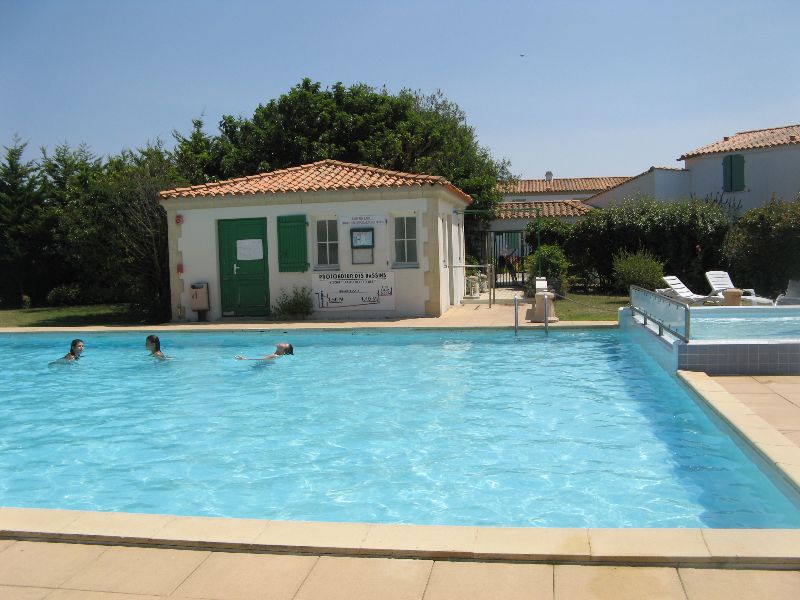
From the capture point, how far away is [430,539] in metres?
3.92

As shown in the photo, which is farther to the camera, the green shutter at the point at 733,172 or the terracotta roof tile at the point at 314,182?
the green shutter at the point at 733,172

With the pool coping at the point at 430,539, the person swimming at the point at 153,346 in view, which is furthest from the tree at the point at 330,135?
the pool coping at the point at 430,539

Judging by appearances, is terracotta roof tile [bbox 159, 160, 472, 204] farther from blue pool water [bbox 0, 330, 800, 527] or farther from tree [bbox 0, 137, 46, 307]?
tree [bbox 0, 137, 46, 307]

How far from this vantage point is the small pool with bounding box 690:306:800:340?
344 inches

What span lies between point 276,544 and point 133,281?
52.8ft

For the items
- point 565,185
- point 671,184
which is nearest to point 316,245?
point 671,184

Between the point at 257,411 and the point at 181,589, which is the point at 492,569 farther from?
the point at 257,411

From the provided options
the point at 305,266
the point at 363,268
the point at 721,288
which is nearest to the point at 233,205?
the point at 305,266

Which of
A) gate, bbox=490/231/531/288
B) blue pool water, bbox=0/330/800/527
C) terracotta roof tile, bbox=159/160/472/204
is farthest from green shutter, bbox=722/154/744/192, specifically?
blue pool water, bbox=0/330/800/527

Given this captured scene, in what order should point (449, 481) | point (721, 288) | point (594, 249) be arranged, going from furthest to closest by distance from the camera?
point (594, 249) → point (721, 288) → point (449, 481)

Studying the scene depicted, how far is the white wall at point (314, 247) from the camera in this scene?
16578 mm

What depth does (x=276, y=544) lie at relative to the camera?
12.8 feet

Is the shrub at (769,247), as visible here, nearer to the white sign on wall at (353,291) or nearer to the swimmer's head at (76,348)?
the white sign on wall at (353,291)

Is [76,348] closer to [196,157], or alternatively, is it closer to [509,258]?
[196,157]
